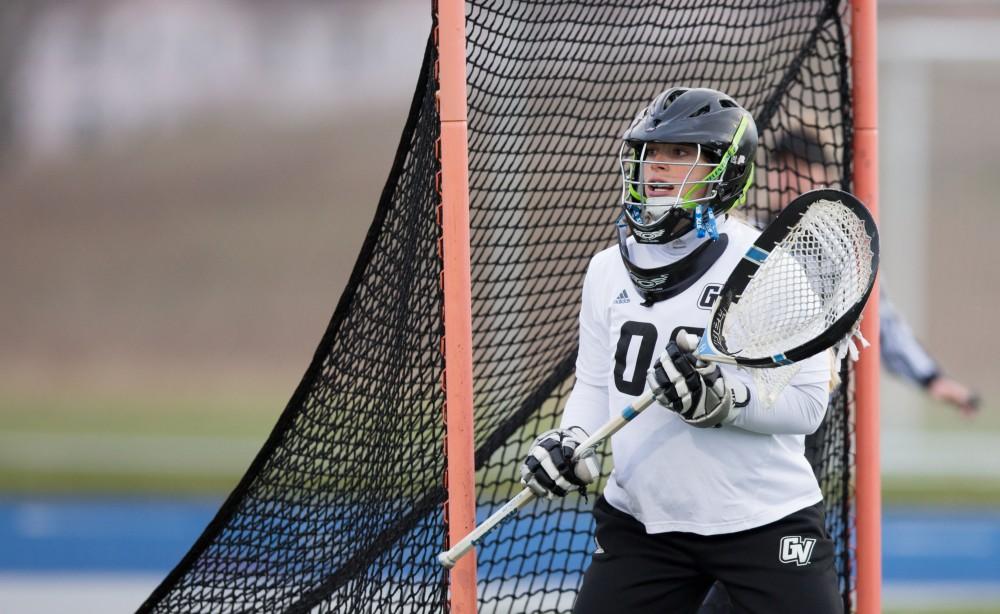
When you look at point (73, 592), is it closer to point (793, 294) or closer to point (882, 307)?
point (882, 307)

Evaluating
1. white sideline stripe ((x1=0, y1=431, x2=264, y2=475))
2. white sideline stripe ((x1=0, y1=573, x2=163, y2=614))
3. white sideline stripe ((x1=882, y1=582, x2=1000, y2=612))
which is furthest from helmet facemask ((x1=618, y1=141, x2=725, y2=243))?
white sideline stripe ((x1=0, y1=431, x2=264, y2=475))

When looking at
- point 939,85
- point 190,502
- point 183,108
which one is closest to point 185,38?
point 183,108

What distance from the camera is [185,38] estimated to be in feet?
49.8

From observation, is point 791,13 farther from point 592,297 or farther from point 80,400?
point 80,400

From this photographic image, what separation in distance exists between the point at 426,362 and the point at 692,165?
0.81 metres

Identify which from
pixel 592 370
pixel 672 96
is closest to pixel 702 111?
pixel 672 96

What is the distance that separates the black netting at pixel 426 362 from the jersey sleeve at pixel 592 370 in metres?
0.33

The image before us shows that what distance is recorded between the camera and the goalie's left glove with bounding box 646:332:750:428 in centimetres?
232

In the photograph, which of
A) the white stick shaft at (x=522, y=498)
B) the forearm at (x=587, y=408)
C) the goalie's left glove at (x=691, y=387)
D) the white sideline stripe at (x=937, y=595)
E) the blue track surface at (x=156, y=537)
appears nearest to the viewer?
the goalie's left glove at (x=691, y=387)

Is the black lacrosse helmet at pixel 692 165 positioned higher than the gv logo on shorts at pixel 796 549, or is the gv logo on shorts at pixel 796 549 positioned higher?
the black lacrosse helmet at pixel 692 165

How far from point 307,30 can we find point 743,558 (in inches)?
526

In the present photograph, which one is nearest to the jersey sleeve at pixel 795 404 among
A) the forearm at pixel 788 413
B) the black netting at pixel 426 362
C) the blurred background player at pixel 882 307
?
the forearm at pixel 788 413

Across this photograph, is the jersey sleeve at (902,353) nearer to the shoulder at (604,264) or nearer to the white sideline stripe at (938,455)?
the shoulder at (604,264)

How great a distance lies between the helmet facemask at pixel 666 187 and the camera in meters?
2.52
